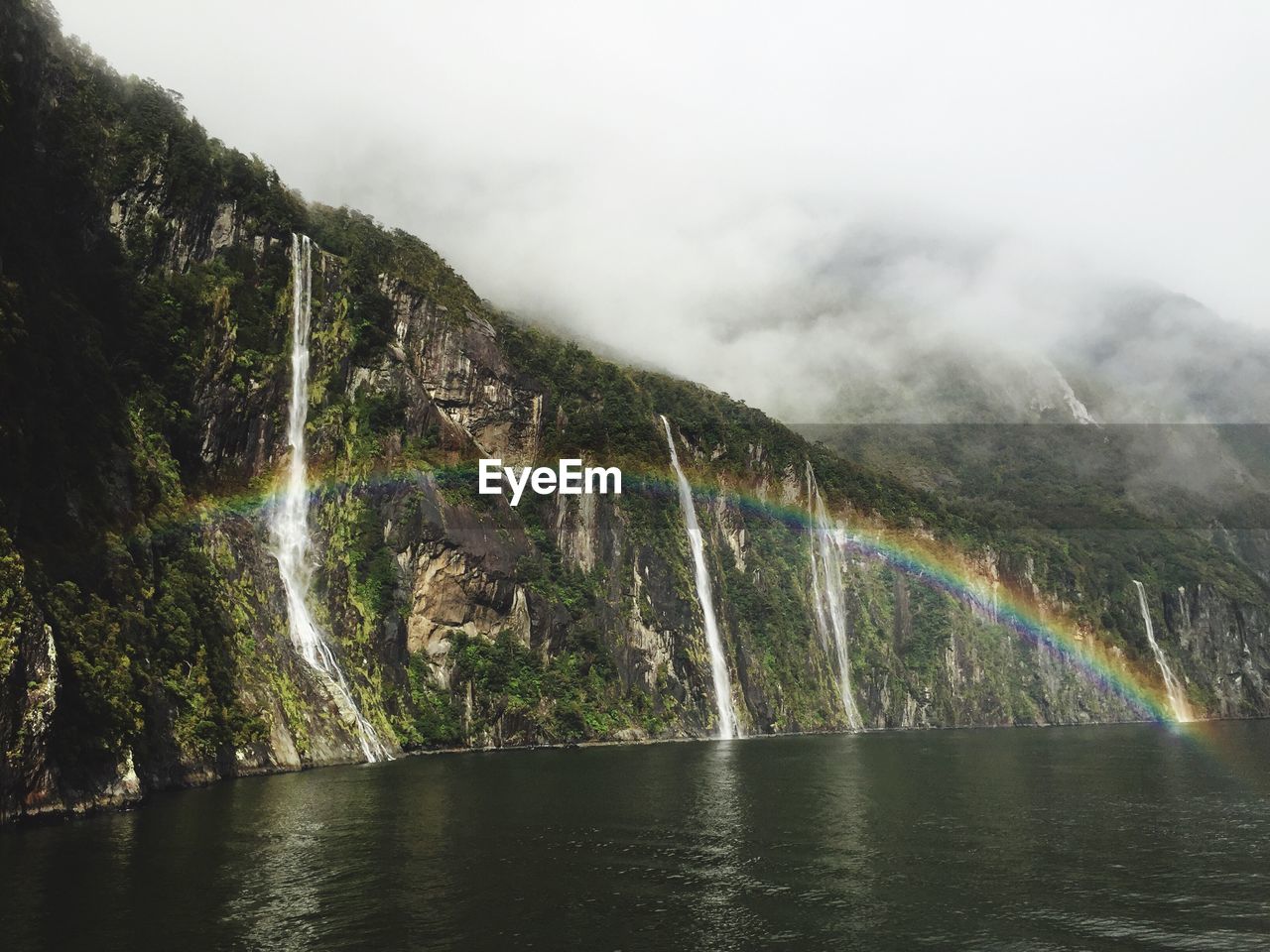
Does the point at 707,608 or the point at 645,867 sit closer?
the point at 645,867

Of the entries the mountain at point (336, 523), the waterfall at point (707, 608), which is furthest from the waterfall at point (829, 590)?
the waterfall at point (707, 608)

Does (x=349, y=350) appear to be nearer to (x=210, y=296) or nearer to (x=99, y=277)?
(x=210, y=296)

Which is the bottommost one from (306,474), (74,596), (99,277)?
(74,596)

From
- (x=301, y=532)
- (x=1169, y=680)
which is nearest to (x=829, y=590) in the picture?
(x=1169, y=680)

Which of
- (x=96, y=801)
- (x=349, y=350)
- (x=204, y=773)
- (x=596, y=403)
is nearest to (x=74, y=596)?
(x=96, y=801)

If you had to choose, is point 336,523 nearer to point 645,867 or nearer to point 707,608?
point 707,608
